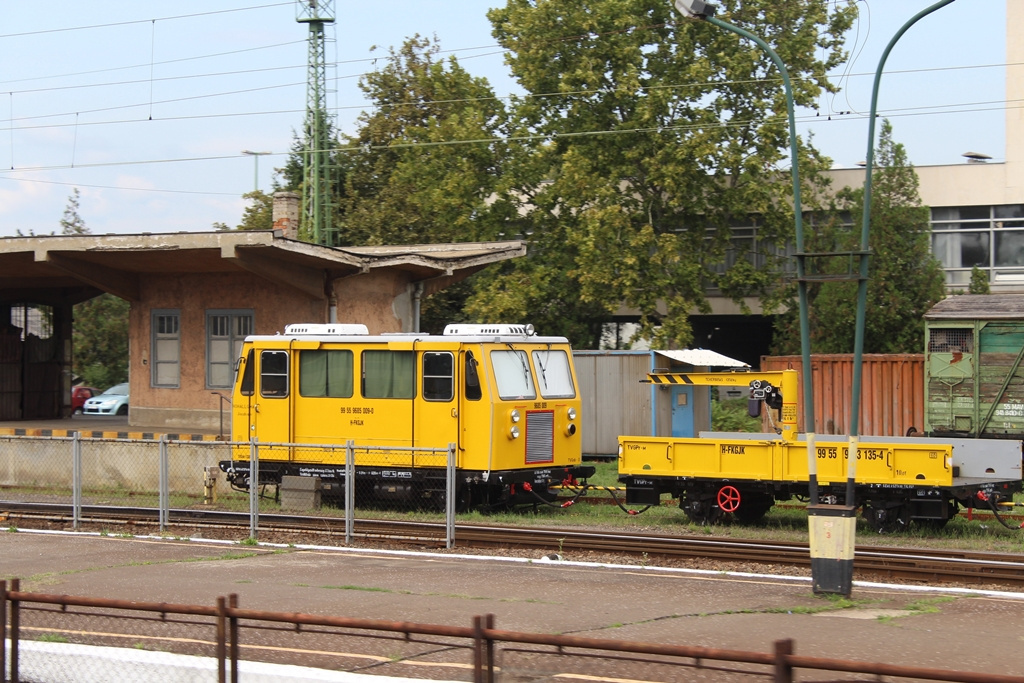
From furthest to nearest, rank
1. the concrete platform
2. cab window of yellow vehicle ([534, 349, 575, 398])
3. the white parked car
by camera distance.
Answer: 1. the white parked car
2. the concrete platform
3. cab window of yellow vehicle ([534, 349, 575, 398])

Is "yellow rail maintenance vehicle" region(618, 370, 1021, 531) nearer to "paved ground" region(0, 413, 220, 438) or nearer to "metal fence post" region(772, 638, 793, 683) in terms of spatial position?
"metal fence post" region(772, 638, 793, 683)

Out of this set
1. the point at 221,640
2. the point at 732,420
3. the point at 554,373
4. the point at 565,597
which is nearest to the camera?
the point at 221,640

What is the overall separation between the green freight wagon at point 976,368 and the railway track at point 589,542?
11.7 meters

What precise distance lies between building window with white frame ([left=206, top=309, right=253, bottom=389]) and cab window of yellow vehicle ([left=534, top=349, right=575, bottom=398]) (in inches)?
369

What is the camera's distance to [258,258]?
23688mm

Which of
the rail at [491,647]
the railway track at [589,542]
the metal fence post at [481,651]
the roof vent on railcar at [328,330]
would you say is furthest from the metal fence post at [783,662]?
the roof vent on railcar at [328,330]

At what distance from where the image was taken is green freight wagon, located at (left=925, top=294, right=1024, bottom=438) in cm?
2433

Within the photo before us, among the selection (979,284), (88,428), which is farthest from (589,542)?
(979,284)

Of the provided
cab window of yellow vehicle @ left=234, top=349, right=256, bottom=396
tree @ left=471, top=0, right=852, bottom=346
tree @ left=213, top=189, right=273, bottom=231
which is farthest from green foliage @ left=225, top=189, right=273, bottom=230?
cab window of yellow vehicle @ left=234, top=349, right=256, bottom=396

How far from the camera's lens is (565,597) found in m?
11.3

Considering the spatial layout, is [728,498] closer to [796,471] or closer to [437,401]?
[796,471]

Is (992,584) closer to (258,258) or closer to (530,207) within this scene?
(258,258)

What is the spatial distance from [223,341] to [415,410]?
30.6ft

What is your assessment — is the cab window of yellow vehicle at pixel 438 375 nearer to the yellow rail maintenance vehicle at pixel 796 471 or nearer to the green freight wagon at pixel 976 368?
the yellow rail maintenance vehicle at pixel 796 471
